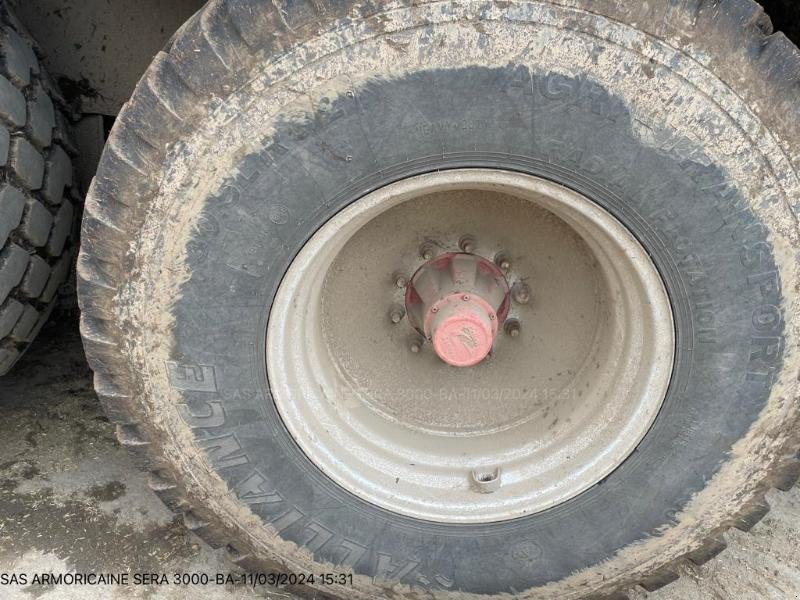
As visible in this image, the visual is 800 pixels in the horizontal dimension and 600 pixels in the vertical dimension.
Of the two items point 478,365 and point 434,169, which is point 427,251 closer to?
point 478,365

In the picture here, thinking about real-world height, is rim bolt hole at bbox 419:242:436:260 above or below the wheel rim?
above

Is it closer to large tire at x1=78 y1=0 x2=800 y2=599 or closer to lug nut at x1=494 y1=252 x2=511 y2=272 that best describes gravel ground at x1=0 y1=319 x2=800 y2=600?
large tire at x1=78 y1=0 x2=800 y2=599

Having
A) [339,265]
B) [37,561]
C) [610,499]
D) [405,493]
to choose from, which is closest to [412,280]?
[339,265]

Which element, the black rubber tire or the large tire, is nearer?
the large tire

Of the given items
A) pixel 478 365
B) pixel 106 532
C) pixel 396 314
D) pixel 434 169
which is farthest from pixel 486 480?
pixel 106 532

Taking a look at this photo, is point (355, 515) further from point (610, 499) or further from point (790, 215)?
point (790, 215)

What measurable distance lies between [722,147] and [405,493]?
948mm

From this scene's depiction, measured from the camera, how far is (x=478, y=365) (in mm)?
1679

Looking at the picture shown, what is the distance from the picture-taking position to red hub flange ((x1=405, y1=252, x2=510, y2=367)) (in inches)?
53.0

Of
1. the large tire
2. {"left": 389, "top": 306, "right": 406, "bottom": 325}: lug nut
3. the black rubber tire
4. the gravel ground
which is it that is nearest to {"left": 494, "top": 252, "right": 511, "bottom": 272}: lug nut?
{"left": 389, "top": 306, "right": 406, "bottom": 325}: lug nut

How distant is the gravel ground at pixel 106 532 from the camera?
162 cm

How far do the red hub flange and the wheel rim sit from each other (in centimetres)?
4

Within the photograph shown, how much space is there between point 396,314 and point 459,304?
0.92 feet

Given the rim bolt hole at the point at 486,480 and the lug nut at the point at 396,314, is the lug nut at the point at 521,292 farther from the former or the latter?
the rim bolt hole at the point at 486,480
